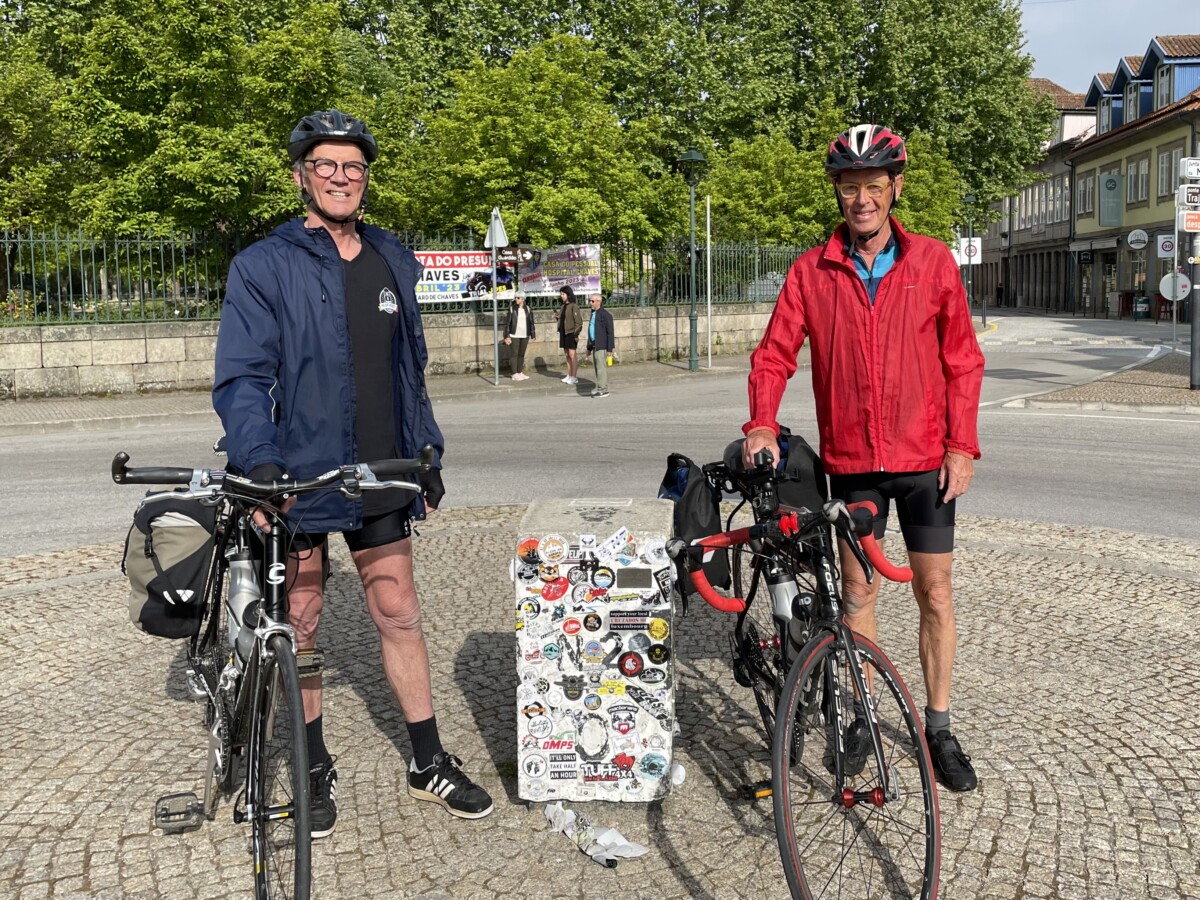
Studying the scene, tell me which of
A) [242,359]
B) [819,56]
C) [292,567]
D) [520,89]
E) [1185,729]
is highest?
[819,56]

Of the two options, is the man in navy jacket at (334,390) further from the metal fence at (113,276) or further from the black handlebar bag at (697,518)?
the metal fence at (113,276)

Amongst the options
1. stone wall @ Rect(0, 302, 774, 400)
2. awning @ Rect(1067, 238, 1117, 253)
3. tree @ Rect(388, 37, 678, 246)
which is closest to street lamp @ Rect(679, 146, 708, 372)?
tree @ Rect(388, 37, 678, 246)

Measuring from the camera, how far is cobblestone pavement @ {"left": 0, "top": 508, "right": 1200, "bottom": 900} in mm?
3260

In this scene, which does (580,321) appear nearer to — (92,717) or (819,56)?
(92,717)

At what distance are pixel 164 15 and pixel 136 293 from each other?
4857 millimetres

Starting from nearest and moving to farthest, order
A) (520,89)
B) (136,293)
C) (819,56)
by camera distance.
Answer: (136,293), (520,89), (819,56)

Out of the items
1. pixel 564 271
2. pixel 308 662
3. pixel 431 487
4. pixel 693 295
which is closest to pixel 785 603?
pixel 431 487

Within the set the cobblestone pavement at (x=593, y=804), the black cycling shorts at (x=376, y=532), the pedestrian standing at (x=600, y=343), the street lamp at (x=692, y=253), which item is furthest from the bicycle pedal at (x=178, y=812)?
the street lamp at (x=692, y=253)

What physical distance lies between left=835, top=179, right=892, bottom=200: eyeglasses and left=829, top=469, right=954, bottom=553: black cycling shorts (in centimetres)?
85

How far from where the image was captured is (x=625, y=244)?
24.1 meters

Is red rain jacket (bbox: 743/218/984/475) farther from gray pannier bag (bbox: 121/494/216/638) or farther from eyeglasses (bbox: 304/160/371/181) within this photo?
gray pannier bag (bbox: 121/494/216/638)

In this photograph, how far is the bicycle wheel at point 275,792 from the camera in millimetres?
2840

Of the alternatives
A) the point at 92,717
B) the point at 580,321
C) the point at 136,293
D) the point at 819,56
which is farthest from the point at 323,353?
the point at 819,56

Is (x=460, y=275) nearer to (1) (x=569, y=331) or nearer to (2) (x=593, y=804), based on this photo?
(1) (x=569, y=331)
